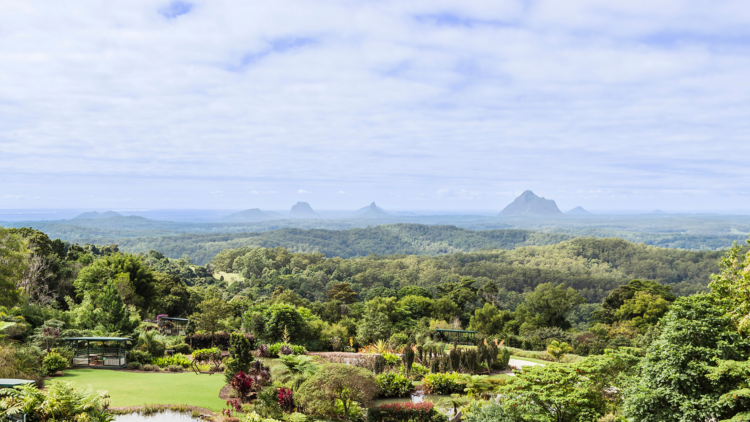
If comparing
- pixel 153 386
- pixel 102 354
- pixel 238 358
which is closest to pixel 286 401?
pixel 238 358

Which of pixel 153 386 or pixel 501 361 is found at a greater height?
pixel 153 386

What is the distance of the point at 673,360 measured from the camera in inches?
340

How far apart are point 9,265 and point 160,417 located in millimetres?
16038

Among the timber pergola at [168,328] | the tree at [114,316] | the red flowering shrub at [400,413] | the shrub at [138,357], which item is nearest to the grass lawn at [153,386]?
the shrub at [138,357]

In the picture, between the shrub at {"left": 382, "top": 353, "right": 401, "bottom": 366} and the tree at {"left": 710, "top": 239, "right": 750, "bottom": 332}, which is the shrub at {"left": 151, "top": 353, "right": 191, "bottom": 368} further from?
the tree at {"left": 710, "top": 239, "right": 750, "bottom": 332}

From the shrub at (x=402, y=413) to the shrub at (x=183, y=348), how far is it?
39.1 ft

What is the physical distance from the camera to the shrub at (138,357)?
16172mm

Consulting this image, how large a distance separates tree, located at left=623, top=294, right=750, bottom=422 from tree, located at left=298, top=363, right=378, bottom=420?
563 centimetres

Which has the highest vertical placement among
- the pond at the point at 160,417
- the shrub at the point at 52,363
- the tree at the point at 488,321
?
the shrub at the point at 52,363

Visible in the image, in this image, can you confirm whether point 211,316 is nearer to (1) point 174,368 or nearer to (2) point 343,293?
(1) point 174,368

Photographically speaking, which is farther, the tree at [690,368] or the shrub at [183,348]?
the shrub at [183,348]

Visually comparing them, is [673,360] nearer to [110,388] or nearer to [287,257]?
[110,388]

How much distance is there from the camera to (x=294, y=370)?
12.9 m

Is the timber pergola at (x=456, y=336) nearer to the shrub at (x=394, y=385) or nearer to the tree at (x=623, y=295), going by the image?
the shrub at (x=394, y=385)
